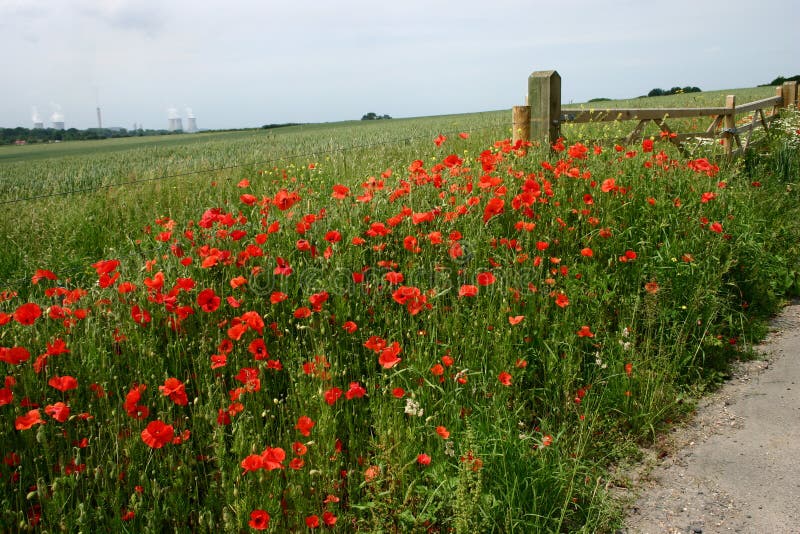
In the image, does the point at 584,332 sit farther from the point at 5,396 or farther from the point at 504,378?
the point at 5,396

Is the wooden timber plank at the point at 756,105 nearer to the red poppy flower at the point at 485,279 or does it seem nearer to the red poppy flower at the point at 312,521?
the red poppy flower at the point at 485,279

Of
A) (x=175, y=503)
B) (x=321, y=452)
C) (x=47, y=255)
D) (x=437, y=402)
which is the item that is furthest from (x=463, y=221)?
(x=47, y=255)

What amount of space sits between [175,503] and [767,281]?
15.4ft

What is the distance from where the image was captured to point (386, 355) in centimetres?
285

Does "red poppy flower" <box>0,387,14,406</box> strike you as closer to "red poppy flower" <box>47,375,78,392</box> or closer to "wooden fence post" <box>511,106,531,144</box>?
"red poppy flower" <box>47,375,78,392</box>

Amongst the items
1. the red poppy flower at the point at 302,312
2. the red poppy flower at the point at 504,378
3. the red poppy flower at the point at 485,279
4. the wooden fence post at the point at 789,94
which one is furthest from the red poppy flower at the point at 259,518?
the wooden fence post at the point at 789,94

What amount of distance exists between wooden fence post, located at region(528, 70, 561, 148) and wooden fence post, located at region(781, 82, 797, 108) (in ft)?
28.3

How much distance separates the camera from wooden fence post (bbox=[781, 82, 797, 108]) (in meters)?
12.5

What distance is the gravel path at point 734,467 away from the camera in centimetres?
261

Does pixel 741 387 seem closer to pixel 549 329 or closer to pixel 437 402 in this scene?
pixel 549 329

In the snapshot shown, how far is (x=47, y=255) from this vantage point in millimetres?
4918

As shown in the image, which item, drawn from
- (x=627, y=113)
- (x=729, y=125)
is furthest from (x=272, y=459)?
(x=729, y=125)

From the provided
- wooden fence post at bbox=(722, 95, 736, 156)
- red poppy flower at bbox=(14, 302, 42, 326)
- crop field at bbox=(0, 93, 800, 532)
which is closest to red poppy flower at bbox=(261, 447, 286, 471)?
crop field at bbox=(0, 93, 800, 532)

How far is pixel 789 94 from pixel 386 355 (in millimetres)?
13087
